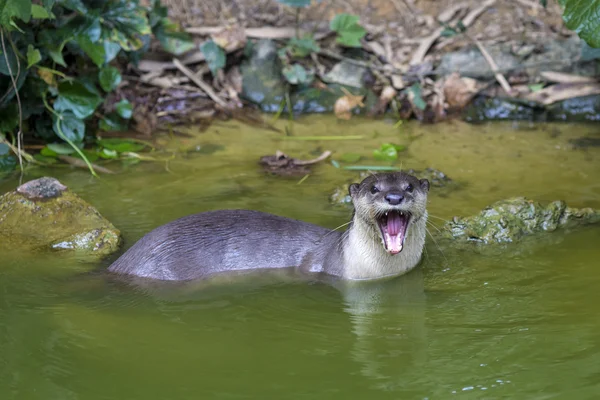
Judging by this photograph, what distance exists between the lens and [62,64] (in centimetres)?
472

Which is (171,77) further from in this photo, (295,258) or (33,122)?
(295,258)

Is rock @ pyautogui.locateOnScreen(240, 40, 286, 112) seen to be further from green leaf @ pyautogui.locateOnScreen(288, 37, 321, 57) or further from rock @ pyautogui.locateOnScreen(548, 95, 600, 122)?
rock @ pyautogui.locateOnScreen(548, 95, 600, 122)

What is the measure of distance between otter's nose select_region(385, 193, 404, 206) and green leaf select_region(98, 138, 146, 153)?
7.92 ft

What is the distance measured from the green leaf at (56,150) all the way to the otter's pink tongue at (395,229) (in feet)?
7.71

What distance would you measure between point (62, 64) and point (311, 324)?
2.56m

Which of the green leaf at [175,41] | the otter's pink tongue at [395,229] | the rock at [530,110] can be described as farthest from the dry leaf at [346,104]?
the otter's pink tongue at [395,229]

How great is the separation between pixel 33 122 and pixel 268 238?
228cm

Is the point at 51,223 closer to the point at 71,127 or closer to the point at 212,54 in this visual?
the point at 71,127

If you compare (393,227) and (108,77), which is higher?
(108,77)

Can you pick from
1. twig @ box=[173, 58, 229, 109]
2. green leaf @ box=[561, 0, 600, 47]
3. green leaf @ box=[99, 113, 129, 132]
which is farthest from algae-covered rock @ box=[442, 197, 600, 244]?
twig @ box=[173, 58, 229, 109]

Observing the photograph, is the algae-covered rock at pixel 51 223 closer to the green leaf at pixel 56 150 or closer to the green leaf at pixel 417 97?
the green leaf at pixel 56 150

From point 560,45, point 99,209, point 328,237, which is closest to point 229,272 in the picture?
point 328,237

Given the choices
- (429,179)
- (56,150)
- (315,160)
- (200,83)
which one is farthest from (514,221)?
(200,83)

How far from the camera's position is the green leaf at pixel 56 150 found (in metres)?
4.89
